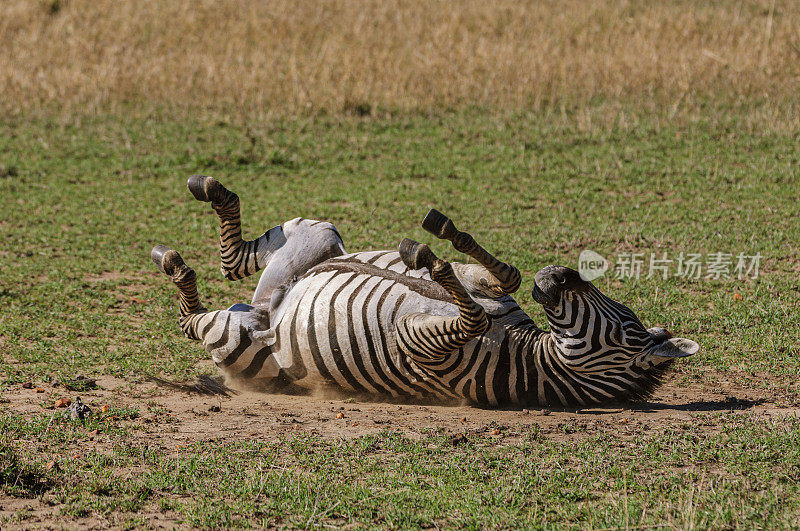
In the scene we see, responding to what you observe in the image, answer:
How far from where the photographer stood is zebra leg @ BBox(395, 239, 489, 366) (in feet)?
16.3

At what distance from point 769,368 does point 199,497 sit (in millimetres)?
4045

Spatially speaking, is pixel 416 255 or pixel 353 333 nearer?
pixel 416 255

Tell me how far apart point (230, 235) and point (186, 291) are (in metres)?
0.59

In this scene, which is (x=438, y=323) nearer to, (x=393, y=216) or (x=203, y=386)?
(x=203, y=386)

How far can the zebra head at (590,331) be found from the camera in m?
4.98

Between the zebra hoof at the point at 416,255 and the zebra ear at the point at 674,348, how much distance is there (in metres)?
1.38

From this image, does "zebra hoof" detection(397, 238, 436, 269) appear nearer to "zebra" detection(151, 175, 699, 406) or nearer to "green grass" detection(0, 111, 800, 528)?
"zebra" detection(151, 175, 699, 406)

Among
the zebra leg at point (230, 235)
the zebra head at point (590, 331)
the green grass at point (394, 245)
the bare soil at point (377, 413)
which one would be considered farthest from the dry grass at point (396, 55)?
the zebra head at point (590, 331)

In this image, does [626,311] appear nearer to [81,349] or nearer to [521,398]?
[521,398]

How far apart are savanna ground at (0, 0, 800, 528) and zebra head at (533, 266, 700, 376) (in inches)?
14.5

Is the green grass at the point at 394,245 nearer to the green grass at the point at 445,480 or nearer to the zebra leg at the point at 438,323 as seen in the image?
the green grass at the point at 445,480

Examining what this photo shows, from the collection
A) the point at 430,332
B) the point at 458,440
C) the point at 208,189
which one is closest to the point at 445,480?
the point at 458,440

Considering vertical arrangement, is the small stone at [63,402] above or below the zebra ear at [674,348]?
below

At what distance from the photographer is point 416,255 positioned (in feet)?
16.5
